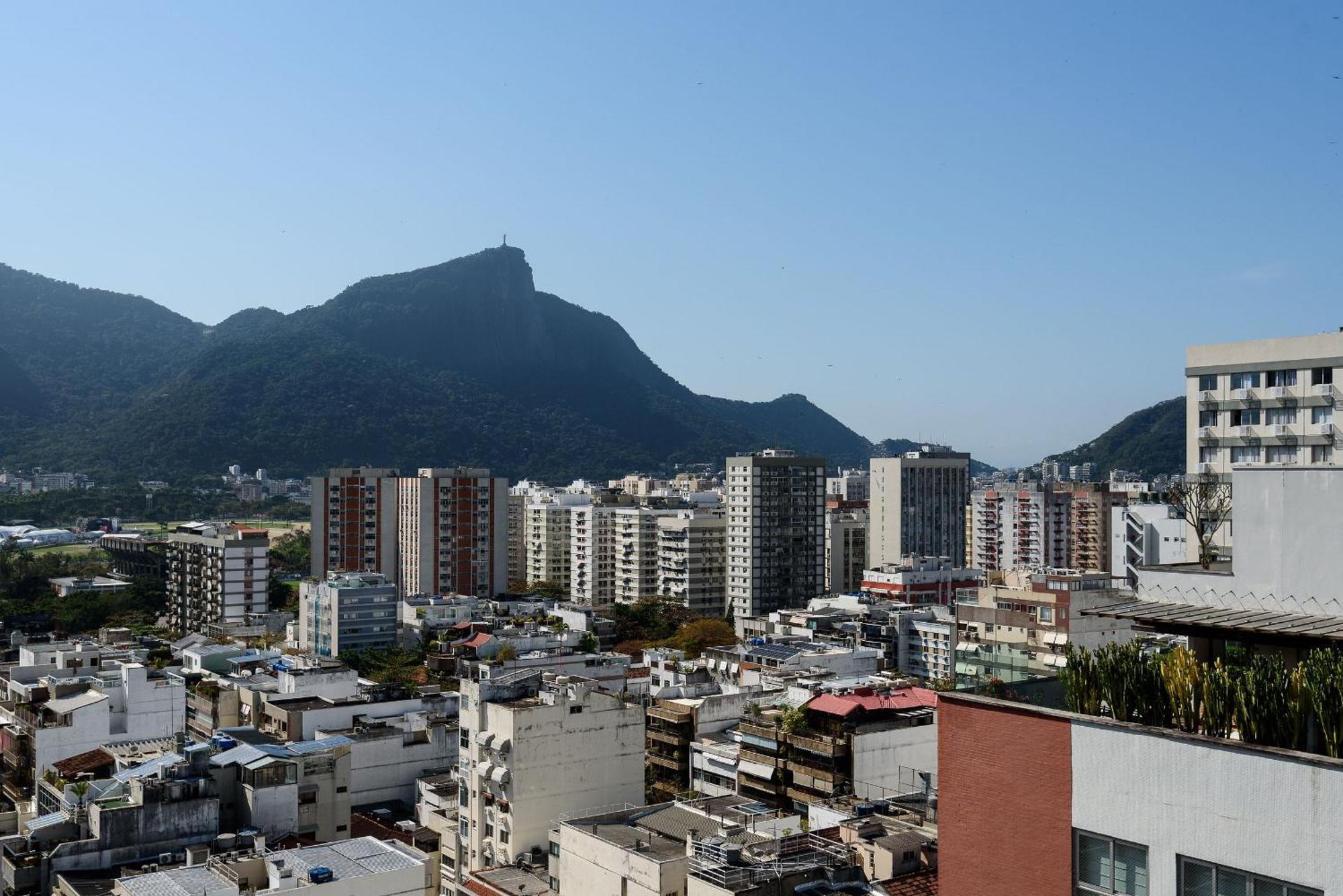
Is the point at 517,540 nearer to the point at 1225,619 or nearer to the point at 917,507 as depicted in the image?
the point at 917,507

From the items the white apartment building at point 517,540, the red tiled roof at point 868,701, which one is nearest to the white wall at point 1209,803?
the red tiled roof at point 868,701

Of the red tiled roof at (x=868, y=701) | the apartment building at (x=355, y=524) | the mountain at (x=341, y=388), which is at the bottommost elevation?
the red tiled roof at (x=868, y=701)

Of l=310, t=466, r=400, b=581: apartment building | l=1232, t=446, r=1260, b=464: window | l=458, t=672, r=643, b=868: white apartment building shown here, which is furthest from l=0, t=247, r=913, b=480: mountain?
l=1232, t=446, r=1260, b=464: window

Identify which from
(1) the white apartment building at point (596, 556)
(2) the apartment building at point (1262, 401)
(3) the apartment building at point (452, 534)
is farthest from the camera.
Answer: (1) the white apartment building at point (596, 556)

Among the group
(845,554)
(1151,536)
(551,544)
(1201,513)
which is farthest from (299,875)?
(845,554)

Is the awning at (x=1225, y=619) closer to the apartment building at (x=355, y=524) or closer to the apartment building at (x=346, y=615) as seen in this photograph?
the apartment building at (x=346, y=615)

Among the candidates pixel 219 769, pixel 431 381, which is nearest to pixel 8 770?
pixel 219 769

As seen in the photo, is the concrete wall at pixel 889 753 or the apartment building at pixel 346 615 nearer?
the concrete wall at pixel 889 753

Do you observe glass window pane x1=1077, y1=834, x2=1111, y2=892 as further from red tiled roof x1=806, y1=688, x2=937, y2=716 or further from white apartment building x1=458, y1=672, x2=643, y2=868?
red tiled roof x1=806, y1=688, x2=937, y2=716
